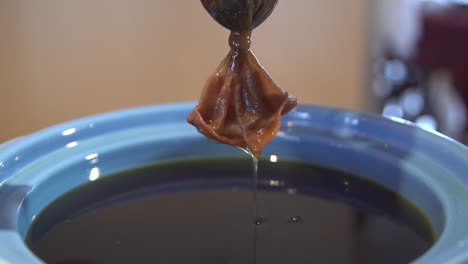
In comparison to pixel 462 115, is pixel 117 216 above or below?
above

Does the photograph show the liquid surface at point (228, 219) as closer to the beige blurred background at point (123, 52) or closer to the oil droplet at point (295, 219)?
the oil droplet at point (295, 219)

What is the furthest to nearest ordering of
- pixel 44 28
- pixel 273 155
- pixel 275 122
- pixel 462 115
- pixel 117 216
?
pixel 462 115
pixel 44 28
pixel 273 155
pixel 117 216
pixel 275 122

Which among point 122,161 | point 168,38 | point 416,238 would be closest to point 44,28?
point 168,38

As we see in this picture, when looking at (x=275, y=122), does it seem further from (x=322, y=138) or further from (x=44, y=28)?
(x=44, y=28)

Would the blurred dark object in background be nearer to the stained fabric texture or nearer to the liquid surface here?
the liquid surface

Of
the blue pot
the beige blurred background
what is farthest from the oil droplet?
the beige blurred background

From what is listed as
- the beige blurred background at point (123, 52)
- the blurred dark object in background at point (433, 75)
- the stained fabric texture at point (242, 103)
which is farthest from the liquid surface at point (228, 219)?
the blurred dark object in background at point (433, 75)

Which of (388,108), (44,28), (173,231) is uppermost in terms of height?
(44,28)

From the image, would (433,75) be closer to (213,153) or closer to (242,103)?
(213,153)
